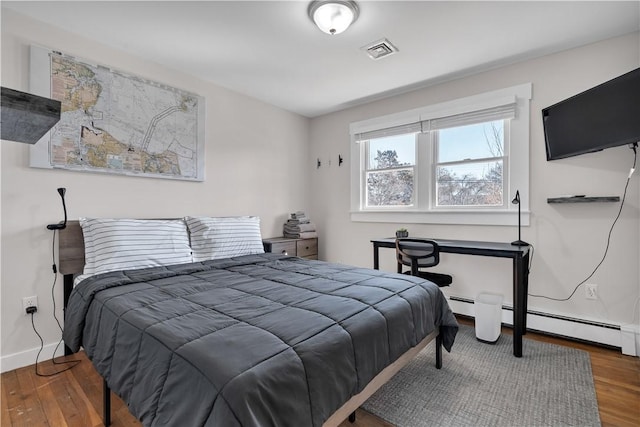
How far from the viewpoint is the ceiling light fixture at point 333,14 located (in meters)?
2.02

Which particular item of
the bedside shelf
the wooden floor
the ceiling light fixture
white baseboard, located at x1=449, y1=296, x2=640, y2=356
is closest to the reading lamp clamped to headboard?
the wooden floor

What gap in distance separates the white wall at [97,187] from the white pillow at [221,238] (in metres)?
0.41

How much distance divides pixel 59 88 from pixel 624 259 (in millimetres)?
4547

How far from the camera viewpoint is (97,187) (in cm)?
250

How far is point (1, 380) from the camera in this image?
198cm

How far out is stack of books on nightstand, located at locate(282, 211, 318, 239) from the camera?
3.97 meters

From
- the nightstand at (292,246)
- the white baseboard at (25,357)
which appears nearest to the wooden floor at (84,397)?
the white baseboard at (25,357)

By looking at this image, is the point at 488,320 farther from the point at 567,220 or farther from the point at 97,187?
the point at 97,187

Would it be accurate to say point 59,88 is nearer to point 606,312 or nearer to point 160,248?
point 160,248

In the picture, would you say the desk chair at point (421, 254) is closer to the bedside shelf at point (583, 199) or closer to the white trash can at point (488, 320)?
the white trash can at point (488, 320)

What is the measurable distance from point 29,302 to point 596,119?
14.0 feet

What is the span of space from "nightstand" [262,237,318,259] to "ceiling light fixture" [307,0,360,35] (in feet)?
7.27

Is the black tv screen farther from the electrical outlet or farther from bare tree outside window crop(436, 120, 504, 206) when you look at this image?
the electrical outlet

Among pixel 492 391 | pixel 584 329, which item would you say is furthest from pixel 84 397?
pixel 584 329
